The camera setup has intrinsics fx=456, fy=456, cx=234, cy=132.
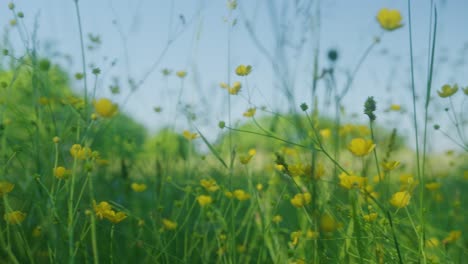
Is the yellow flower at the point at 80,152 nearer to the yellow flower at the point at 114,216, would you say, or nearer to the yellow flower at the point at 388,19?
the yellow flower at the point at 114,216

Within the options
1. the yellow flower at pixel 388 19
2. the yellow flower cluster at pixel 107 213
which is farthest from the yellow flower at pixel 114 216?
the yellow flower at pixel 388 19

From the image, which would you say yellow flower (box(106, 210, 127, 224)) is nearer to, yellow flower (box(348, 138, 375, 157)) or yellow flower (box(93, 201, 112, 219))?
yellow flower (box(93, 201, 112, 219))

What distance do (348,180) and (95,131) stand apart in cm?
86

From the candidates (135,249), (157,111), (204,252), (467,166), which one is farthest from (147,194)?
(467,166)

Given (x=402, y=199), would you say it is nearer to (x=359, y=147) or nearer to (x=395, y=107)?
(x=359, y=147)

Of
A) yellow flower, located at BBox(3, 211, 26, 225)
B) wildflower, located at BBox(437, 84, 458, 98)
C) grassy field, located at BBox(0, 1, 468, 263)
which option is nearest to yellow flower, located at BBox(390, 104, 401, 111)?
grassy field, located at BBox(0, 1, 468, 263)

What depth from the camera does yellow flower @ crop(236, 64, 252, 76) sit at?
1462 mm

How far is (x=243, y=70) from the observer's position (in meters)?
1.47

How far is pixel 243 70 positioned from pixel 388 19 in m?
0.48

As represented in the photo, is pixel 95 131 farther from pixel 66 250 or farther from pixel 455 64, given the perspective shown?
pixel 455 64

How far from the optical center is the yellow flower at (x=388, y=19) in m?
1.17

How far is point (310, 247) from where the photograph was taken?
4.58 ft

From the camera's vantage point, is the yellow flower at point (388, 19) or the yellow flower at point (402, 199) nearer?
the yellow flower at point (402, 199)

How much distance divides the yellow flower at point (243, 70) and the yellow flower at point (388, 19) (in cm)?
44
